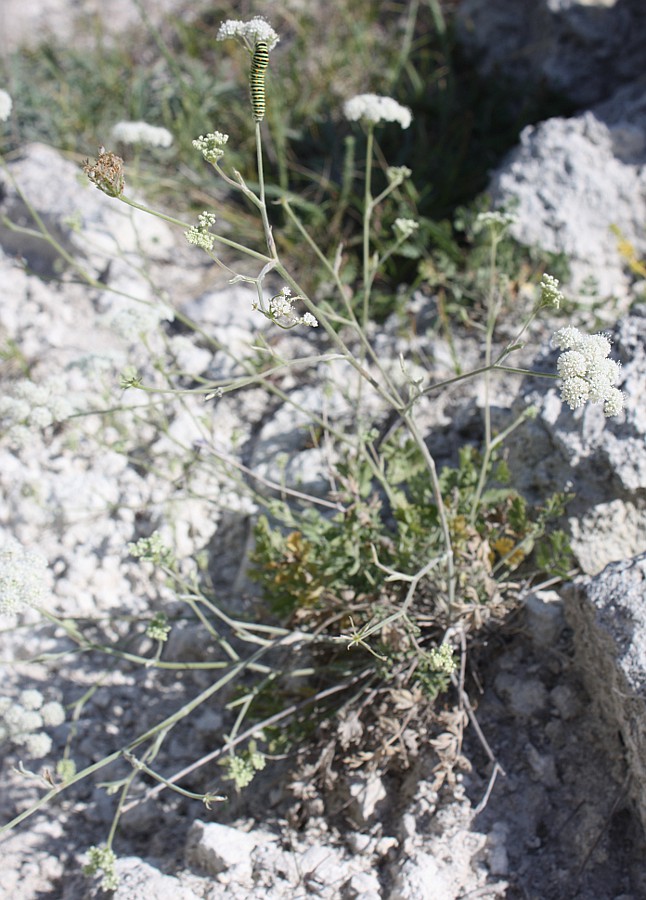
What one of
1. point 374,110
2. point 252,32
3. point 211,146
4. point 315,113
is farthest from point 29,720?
point 315,113

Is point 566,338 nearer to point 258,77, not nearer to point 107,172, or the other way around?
point 258,77

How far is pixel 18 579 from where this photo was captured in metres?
2.29

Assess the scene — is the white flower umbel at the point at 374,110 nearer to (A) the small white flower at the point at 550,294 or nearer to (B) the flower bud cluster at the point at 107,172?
(A) the small white flower at the point at 550,294

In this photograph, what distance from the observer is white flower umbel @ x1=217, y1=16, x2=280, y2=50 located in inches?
81.6

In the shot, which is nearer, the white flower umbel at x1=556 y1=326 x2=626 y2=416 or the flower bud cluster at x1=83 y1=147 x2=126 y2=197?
the flower bud cluster at x1=83 y1=147 x2=126 y2=197

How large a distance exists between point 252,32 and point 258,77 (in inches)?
7.1

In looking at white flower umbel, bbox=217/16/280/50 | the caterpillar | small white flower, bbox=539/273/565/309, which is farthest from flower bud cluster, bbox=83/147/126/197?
small white flower, bbox=539/273/565/309

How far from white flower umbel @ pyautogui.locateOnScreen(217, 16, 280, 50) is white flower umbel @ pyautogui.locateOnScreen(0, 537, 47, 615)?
1.46m

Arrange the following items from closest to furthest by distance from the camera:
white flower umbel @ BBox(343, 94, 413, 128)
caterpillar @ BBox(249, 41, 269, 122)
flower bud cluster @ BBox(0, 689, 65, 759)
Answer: caterpillar @ BBox(249, 41, 269, 122)
flower bud cluster @ BBox(0, 689, 65, 759)
white flower umbel @ BBox(343, 94, 413, 128)

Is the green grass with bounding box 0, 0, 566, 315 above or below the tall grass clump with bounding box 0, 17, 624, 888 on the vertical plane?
above

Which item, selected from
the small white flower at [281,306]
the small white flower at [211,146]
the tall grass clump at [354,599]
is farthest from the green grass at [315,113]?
the small white flower at [281,306]

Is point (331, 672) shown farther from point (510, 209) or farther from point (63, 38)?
point (63, 38)

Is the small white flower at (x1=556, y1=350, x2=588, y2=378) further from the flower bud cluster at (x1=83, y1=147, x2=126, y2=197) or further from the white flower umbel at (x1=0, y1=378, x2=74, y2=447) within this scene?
the white flower umbel at (x1=0, y1=378, x2=74, y2=447)

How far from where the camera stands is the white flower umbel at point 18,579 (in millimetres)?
2264
